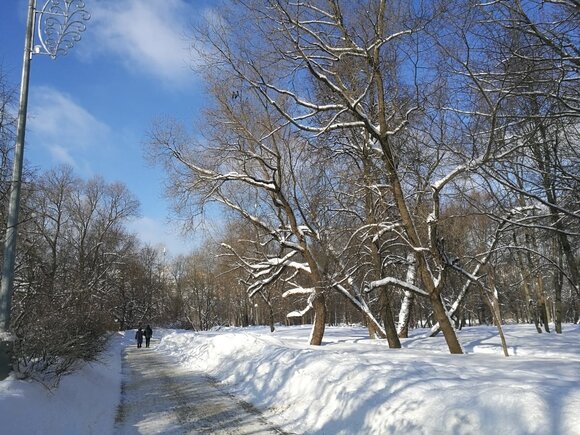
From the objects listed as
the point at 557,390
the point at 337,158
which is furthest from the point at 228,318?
the point at 557,390

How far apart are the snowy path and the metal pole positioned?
2329 millimetres

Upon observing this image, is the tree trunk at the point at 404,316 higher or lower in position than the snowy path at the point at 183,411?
higher

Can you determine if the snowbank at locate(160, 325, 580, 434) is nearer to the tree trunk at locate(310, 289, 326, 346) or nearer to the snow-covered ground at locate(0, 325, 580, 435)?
the snow-covered ground at locate(0, 325, 580, 435)

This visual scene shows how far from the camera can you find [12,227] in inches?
283

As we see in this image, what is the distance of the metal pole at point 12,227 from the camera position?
6.86m

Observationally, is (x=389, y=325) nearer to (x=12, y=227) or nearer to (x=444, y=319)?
(x=444, y=319)

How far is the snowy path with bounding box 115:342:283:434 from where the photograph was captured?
25.3ft

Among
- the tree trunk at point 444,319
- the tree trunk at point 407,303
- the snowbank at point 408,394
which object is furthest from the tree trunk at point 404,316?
the snowbank at point 408,394

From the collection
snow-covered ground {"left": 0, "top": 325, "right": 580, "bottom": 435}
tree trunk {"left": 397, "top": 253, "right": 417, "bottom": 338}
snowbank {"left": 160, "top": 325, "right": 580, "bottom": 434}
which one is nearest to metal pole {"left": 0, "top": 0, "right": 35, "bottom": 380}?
snow-covered ground {"left": 0, "top": 325, "right": 580, "bottom": 435}

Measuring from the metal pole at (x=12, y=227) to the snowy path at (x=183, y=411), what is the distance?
2329mm

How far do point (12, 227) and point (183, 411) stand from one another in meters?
4.68

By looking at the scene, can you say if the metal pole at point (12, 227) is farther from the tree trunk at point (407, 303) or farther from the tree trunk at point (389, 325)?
the tree trunk at point (407, 303)

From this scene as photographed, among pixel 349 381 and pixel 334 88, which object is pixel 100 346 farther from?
pixel 334 88

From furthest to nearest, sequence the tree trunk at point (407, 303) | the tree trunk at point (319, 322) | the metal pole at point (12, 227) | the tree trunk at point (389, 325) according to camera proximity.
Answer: the tree trunk at point (407, 303)
the tree trunk at point (319, 322)
the tree trunk at point (389, 325)
the metal pole at point (12, 227)
